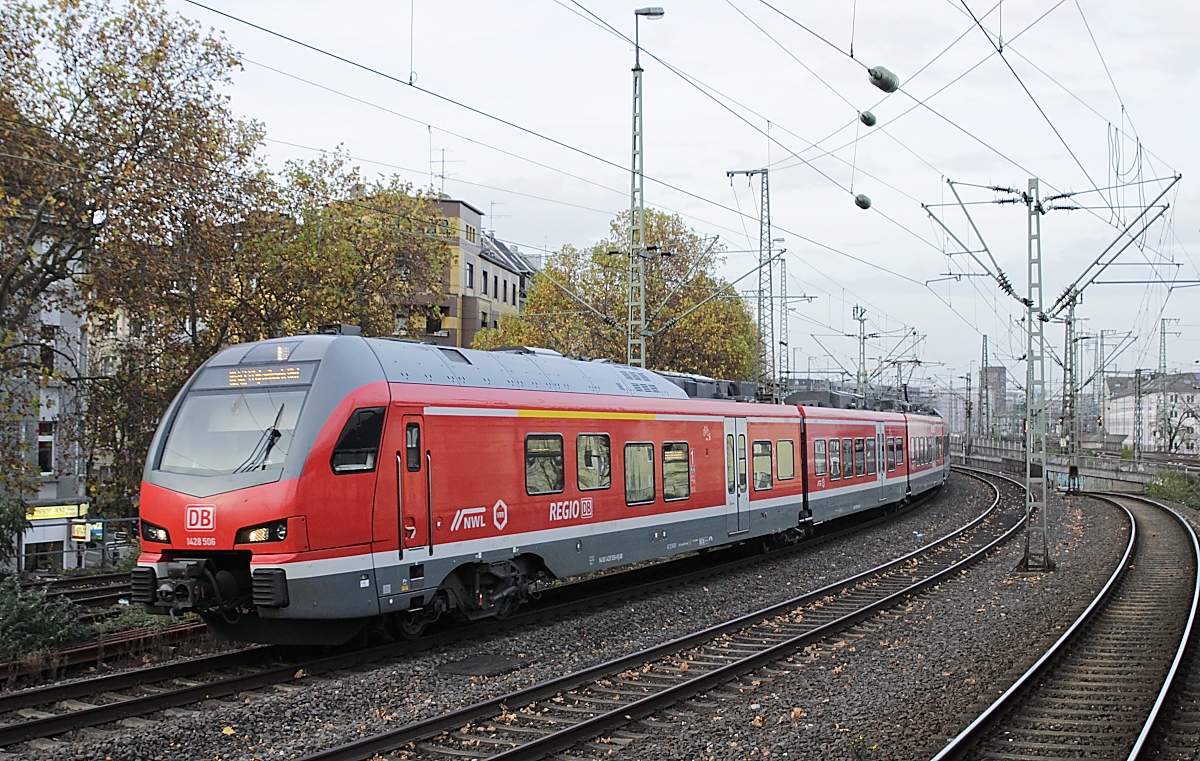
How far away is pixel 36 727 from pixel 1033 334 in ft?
53.2

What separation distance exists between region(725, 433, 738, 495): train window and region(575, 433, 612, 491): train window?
417 cm

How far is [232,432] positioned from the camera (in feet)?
35.1

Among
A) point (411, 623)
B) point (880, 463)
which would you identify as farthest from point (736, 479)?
point (880, 463)

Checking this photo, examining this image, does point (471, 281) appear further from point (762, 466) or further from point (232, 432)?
point (232, 432)

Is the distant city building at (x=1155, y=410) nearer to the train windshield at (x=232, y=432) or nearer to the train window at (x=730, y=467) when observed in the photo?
the train window at (x=730, y=467)

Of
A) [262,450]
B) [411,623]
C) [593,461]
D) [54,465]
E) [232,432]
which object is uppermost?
[232,432]

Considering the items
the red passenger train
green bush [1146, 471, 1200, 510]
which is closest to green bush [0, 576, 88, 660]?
the red passenger train

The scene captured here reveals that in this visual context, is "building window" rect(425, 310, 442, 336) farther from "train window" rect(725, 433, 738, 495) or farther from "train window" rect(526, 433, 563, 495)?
"train window" rect(725, 433, 738, 495)

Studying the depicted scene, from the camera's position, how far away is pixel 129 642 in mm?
11258

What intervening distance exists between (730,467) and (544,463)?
19.7 feet

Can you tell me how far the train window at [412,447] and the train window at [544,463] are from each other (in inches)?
83.6

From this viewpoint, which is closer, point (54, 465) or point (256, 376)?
point (256, 376)

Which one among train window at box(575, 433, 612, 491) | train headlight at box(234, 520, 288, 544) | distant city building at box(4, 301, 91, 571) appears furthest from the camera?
distant city building at box(4, 301, 91, 571)

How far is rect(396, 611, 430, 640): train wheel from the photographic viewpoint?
11898mm
